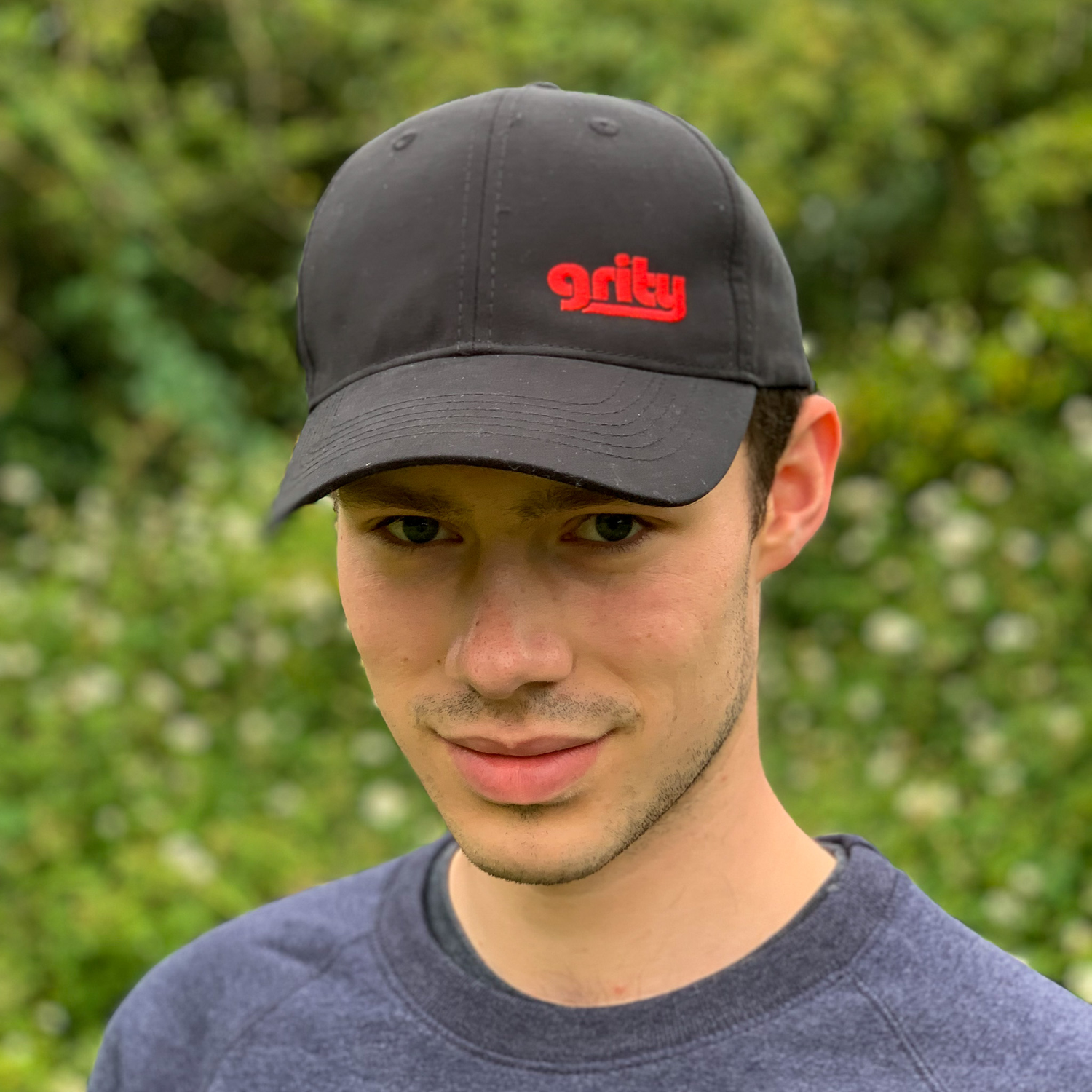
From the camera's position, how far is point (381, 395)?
53.1 inches

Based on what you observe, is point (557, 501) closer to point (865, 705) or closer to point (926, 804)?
point (926, 804)

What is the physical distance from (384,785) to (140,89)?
14.1ft

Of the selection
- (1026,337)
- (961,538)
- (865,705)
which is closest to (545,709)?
(865,705)

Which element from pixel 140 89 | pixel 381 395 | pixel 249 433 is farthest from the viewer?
pixel 140 89

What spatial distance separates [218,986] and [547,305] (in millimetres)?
966

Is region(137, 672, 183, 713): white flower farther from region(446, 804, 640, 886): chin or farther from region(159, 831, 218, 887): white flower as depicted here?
region(446, 804, 640, 886): chin

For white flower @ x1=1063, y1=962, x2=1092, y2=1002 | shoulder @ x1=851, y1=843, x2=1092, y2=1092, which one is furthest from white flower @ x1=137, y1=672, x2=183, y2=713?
shoulder @ x1=851, y1=843, x2=1092, y2=1092

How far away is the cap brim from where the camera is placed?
49.3 inches

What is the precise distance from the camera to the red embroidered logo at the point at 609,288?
1.35 meters

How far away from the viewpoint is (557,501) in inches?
51.4

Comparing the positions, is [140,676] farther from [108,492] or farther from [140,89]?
[140,89]

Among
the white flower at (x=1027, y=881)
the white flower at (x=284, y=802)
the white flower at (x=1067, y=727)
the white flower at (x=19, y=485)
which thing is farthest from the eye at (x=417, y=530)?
the white flower at (x=19, y=485)

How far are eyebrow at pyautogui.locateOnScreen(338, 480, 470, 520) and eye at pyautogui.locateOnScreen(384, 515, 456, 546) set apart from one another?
4cm

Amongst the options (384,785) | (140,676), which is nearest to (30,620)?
(140,676)
